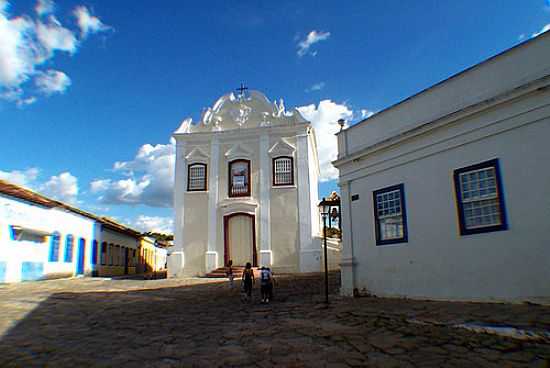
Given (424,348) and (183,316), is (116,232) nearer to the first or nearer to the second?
(183,316)

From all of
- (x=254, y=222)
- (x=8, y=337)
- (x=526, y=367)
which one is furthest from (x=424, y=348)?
(x=254, y=222)

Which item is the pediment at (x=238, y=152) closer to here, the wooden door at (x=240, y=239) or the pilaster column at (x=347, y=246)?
the wooden door at (x=240, y=239)

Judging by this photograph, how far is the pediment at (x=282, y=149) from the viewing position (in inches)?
808

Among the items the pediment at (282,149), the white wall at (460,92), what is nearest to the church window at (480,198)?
the white wall at (460,92)

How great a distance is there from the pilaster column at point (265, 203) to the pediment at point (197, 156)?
9.61 feet

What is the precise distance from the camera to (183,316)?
8.91 meters

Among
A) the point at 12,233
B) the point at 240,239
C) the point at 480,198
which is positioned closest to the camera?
the point at 480,198

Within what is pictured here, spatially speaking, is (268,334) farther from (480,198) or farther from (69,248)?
(69,248)

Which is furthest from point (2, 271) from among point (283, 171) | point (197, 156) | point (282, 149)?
point (282, 149)

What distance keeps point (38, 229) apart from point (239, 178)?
29.8 ft

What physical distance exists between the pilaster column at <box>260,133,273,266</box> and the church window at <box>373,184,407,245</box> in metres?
9.69

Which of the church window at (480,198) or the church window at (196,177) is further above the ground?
the church window at (196,177)

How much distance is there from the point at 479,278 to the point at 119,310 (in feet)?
26.2

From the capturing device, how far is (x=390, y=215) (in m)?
10.2
